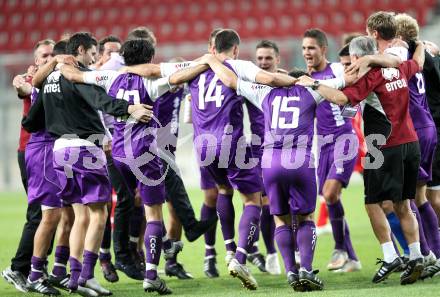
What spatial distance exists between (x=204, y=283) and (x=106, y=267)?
110cm

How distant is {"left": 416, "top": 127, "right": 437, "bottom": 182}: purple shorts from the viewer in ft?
26.2

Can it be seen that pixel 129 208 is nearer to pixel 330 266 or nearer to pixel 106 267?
pixel 106 267

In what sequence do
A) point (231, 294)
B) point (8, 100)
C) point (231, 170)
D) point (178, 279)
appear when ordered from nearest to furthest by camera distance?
1. point (231, 294)
2. point (231, 170)
3. point (178, 279)
4. point (8, 100)

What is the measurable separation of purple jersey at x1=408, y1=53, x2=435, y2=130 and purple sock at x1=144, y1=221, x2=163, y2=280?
2705mm

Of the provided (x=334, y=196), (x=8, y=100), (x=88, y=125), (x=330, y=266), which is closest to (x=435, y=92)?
(x=334, y=196)

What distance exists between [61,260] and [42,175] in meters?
Answer: 0.82

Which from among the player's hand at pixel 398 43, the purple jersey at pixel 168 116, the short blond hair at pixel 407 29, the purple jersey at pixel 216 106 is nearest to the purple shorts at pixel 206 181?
the purple jersey at pixel 168 116

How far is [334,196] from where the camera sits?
8.60m

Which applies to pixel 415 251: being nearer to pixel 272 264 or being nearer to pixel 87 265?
pixel 272 264

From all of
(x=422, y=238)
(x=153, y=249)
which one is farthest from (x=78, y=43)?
(x=422, y=238)

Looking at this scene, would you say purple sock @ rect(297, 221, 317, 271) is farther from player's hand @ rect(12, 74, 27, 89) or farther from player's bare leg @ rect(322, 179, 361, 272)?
player's hand @ rect(12, 74, 27, 89)

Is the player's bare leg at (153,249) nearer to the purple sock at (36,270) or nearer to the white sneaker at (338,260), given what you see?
the purple sock at (36,270)

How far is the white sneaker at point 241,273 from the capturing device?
712 cm

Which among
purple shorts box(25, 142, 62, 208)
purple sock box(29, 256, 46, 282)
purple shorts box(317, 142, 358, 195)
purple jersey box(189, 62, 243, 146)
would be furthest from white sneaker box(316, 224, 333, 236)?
purple sock box(29, 256, 46, 282)
